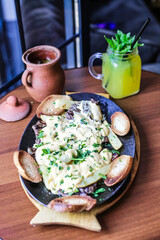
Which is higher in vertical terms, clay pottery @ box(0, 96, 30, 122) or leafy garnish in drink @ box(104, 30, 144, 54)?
leafy garnish in drink @ box(104, 30, 144, 54)

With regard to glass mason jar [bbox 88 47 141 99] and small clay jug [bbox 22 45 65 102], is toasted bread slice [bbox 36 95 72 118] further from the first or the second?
glass mason jar [bbox 88 47 141 99]

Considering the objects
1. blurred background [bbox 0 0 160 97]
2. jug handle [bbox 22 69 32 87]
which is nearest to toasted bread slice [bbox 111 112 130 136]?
jug handle [bbox 22 69 32 87]

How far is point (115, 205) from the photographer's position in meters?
0.88

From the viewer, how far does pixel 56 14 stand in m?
2.40

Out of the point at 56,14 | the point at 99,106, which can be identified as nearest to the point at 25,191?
the point at 99,106

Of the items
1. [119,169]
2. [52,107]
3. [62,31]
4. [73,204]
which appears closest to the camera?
[73,204]

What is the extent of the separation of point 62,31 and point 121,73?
4.27 feet

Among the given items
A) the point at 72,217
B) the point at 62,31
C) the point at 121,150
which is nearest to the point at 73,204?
the point at 72,217

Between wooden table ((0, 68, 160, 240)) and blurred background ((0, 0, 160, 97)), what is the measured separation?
1.94 feet

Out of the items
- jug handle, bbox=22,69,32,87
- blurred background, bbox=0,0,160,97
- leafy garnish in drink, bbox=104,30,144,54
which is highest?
leafy garnish in drink, bbox=104,30,144,54

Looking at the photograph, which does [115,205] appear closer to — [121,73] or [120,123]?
[120,123]

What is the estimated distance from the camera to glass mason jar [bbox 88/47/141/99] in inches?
48.4

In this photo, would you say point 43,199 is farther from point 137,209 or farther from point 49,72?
point 49,72

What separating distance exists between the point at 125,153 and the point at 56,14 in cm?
181
